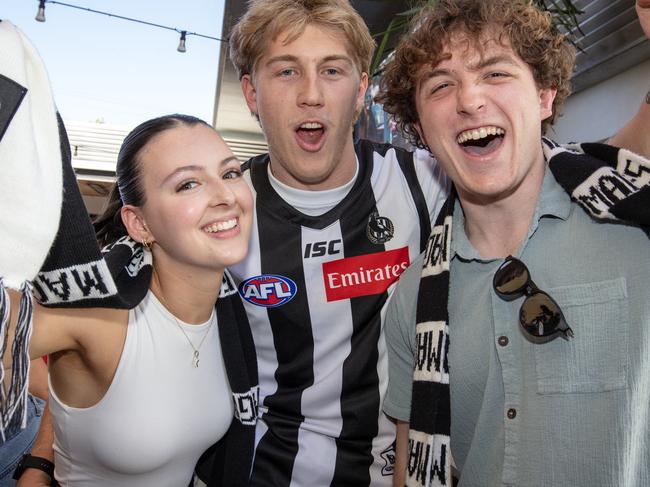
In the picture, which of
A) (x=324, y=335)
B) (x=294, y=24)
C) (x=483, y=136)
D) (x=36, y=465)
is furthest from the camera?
(x=294, y=24)

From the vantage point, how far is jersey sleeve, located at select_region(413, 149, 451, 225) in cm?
210

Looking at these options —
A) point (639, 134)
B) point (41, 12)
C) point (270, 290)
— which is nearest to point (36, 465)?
point (270, 290)

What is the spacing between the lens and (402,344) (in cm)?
183

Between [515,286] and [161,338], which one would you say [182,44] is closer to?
[161,338]

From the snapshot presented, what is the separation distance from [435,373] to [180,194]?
37.1 inches

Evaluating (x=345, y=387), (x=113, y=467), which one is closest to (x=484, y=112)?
(x=345, y=387)

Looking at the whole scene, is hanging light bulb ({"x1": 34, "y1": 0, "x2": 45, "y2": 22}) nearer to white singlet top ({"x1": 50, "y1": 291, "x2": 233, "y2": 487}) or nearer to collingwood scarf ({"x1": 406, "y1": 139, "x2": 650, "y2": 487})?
white singlet top ({"x1": 50, "y1": 291, "x2": 233, "y2": 487})

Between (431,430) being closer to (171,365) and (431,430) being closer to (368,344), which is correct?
(368,344)

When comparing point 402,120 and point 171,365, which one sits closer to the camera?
point 171,365

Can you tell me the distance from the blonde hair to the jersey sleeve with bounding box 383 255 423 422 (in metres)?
0.95

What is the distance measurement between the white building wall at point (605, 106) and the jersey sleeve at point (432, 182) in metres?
2.93

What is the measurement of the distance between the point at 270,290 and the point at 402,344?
51 cm

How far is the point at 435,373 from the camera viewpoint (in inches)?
61.6

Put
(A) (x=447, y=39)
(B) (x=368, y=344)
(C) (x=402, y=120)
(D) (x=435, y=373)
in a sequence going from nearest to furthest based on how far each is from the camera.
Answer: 1. (D) (x=435, y=373)
2. (A) (x=447, y=39)
3. (B) (x=368, y=344)
4. (C) (x=402, y=120)
